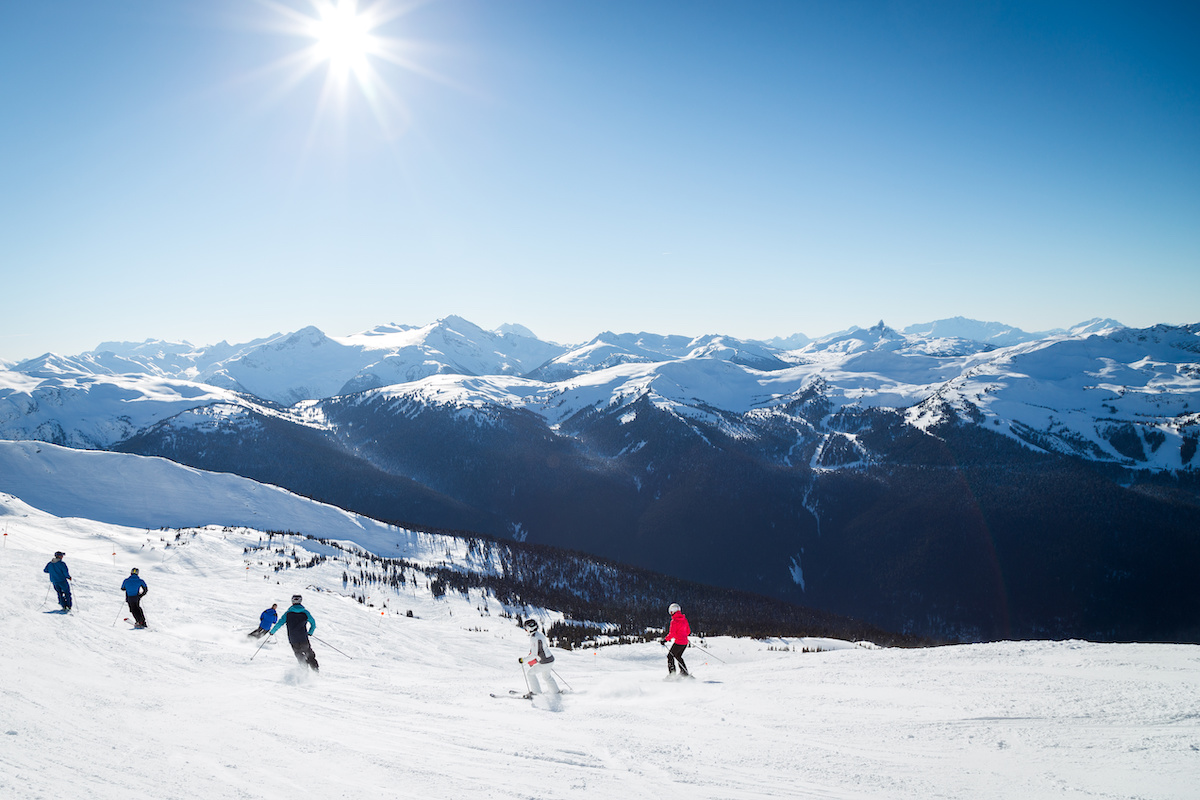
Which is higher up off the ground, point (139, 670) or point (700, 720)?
point (139, 670)

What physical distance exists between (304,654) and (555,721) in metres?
8.45

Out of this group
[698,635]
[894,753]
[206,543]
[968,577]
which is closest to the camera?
[894,753]

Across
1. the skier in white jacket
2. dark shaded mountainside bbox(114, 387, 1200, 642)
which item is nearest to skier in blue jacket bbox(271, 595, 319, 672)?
the skier in white jacket

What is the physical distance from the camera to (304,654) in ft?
51.4

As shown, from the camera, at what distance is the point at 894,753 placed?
9.56 m

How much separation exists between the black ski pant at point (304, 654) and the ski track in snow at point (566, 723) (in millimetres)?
560

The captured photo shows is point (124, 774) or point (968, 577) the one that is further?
point (968, 577)

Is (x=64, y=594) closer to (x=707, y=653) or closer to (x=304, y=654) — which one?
(x=304, y=654)

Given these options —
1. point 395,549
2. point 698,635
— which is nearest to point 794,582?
point 395,549

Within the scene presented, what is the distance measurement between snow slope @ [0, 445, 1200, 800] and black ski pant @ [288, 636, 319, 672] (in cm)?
37

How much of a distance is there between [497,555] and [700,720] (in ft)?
278

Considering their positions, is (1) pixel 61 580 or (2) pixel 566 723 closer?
(2) pixel 566 723

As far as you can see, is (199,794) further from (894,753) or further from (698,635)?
(698,635)

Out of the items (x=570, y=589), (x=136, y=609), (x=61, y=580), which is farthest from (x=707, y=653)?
(x=570, y=589)
